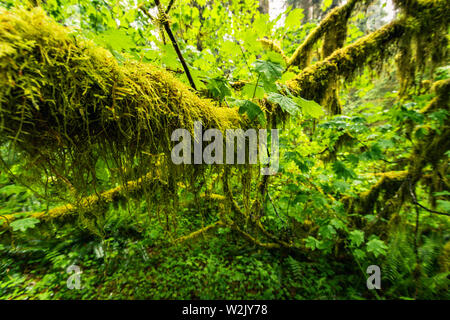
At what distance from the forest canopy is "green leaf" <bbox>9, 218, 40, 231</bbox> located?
1 centimetres

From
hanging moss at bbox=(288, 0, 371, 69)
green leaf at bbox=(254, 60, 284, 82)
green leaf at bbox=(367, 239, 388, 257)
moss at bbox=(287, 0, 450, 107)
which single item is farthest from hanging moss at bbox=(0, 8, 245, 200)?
green leaf at bbox=(367, 239, 388, 257)

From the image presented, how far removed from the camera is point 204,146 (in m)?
1.11

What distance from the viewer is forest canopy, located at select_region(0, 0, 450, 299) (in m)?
0.66

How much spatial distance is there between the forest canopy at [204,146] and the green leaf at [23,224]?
1 centimetres

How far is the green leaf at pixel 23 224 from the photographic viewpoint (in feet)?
5.58

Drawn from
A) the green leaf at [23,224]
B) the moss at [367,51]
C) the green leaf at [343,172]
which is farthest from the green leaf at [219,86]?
the green leaf at [23,224]

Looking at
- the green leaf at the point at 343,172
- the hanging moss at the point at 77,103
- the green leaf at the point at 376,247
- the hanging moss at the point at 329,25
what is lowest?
the green leaf at the point at 376,247

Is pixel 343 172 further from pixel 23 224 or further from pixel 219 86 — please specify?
pixel 23 224

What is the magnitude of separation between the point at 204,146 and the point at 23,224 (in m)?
2.31

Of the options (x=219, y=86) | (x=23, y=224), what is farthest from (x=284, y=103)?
(x=23, y=224)

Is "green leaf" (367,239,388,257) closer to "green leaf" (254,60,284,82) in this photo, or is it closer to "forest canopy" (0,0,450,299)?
"forest canopy" (0,0,450,299)

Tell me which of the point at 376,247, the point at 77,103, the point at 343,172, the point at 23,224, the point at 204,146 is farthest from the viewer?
the point at 376,247

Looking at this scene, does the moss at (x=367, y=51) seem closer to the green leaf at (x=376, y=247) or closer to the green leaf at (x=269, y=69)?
the green leaf at (x=269, y=69)

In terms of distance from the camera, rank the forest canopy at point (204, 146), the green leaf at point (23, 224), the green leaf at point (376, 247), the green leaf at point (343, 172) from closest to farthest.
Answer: the forest canopy at point (204, 146), the green leaf at point (23, 224), the green leaf at point (343, 172), the green leaf at point (376, 247)
